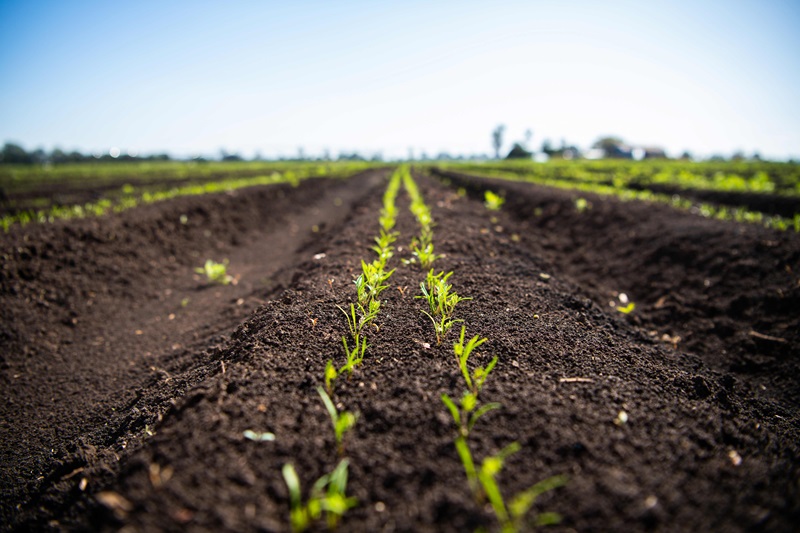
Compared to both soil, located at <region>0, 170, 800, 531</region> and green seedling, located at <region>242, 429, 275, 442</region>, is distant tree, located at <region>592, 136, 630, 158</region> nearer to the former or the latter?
soil, located at <region>0, 170, 800, 531</region>

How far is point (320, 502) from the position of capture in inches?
52.4

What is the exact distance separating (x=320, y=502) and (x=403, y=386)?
29.4 inches

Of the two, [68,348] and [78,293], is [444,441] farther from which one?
[78,293]

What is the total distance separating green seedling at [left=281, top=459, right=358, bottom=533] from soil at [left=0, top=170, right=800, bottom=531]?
64 mm

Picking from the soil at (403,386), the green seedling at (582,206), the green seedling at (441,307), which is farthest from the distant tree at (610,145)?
the green seedling at (441,307)

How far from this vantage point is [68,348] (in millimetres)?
4094

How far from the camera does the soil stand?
1.39 metres

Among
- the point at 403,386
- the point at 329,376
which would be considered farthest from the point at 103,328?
the point at 403,386

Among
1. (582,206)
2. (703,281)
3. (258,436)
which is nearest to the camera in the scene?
(258,436)

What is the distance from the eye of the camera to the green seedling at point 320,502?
123cm

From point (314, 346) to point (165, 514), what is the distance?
1.22 meters

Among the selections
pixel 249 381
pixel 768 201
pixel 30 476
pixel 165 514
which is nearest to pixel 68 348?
pixel 30 476

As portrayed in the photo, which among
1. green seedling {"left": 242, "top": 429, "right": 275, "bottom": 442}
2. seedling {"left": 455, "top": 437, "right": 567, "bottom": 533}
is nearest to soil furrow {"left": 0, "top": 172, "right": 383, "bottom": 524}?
green seedling {"left": 242, "top": 429, "right": 275, "bottom": 442}

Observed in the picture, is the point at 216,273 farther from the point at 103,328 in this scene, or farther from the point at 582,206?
the point at 582,206
